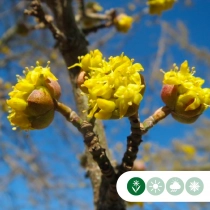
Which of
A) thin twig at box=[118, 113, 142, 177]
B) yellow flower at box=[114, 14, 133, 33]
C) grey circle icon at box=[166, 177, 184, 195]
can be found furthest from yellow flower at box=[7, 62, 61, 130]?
yellow flower at box=[114, 14, 133, 33]

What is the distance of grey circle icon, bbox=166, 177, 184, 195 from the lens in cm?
131

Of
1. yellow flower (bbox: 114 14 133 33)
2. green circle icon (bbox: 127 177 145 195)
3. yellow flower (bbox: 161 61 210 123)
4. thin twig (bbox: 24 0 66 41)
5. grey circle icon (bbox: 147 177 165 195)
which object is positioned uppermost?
thin twig (bbox: 24 0 66 41)

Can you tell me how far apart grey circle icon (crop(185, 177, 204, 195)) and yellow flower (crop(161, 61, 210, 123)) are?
0.23m

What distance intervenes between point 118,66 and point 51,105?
25cm

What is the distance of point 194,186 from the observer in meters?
1.31

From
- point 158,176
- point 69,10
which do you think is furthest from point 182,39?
point 158,176

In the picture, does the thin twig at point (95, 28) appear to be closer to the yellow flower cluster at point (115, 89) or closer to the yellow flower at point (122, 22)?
the yellow flower at point (122, 22)

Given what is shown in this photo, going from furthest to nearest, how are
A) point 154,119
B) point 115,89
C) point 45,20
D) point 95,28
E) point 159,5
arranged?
1. point 159,5
2. point 95,28
3. point 45,20
4. point 154,119
5. point 115,89

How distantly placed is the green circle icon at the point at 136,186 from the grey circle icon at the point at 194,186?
156 millimetres

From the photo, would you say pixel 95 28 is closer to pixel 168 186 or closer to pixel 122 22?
pixel 122 22

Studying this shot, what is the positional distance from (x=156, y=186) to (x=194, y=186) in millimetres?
133

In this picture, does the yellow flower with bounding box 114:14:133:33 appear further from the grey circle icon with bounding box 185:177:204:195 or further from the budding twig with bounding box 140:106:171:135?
the grey circle icon with bounding box 185:177:204:195

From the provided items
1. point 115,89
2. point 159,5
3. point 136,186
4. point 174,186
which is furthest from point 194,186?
point 159,5

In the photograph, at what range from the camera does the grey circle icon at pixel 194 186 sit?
1292 mm
